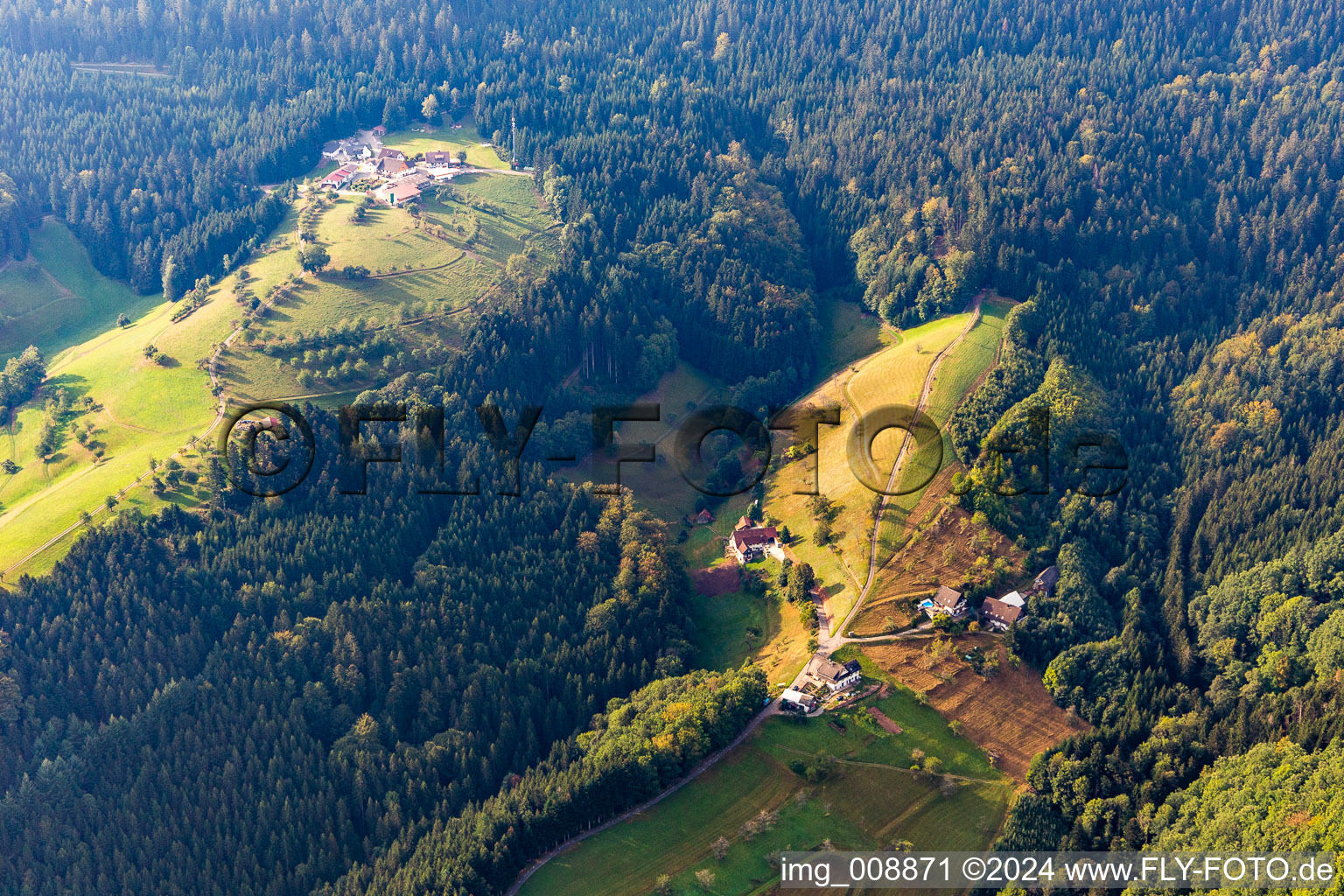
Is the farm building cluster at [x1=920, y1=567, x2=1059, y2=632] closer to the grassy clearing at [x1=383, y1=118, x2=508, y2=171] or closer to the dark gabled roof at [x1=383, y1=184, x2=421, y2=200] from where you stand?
the dark gabled roof at [x1=383, y1=184, x2=421, y2=200]

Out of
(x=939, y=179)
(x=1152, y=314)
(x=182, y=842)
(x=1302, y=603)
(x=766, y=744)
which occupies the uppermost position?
(x=939, y=179)

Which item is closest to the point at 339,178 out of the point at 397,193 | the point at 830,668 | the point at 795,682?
the point at 397,193

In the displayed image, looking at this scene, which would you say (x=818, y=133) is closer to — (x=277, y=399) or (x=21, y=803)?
(x=277, y=399)

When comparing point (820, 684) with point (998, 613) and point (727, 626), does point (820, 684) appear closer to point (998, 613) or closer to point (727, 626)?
point (727, 626)

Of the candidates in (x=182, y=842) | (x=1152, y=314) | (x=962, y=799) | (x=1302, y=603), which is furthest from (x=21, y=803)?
(x=1152, y=314)

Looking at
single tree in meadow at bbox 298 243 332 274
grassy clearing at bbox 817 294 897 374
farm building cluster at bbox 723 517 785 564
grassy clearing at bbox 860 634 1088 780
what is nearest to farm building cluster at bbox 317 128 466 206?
single tree in meadow at bbox 298 243 332 274
